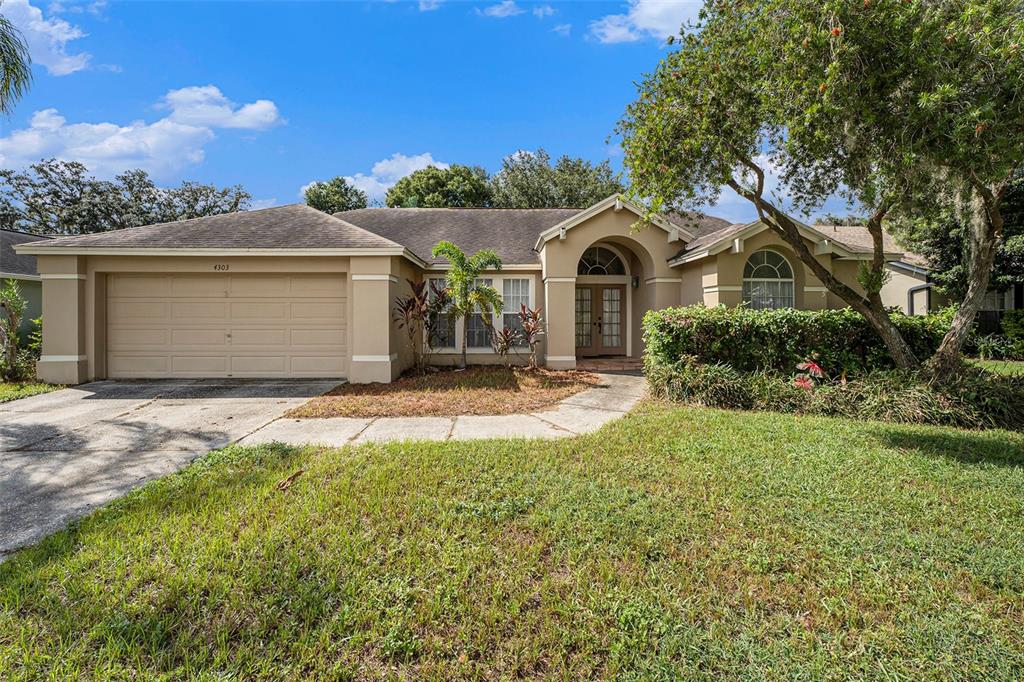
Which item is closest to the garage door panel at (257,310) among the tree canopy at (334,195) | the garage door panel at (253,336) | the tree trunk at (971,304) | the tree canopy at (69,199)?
the garage door panel at (253,336)

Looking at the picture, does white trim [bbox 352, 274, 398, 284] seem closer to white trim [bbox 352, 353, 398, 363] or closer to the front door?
white trim [bbox 352, 353, 398, 363]

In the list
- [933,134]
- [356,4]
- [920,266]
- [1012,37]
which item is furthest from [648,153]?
[920,266]

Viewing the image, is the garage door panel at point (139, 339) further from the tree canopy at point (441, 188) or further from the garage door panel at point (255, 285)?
the tree canopy at point (441, 188)

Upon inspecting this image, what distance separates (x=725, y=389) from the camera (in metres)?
7.87

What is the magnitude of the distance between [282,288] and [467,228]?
680 centimetres

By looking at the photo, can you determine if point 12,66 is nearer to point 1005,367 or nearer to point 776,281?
point 776,281

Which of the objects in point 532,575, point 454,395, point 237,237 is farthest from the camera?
point 237,237

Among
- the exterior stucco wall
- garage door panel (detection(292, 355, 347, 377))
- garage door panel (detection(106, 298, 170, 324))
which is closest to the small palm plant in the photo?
the exterior stucco wall

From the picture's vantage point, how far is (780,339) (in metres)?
8.59

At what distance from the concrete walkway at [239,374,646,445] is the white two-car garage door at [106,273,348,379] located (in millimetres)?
4433

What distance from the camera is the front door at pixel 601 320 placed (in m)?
14.6

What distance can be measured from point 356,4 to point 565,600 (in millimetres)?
11469

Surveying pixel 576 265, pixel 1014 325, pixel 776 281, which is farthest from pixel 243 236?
pixel 1014 325

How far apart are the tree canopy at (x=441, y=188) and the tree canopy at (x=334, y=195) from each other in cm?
493
